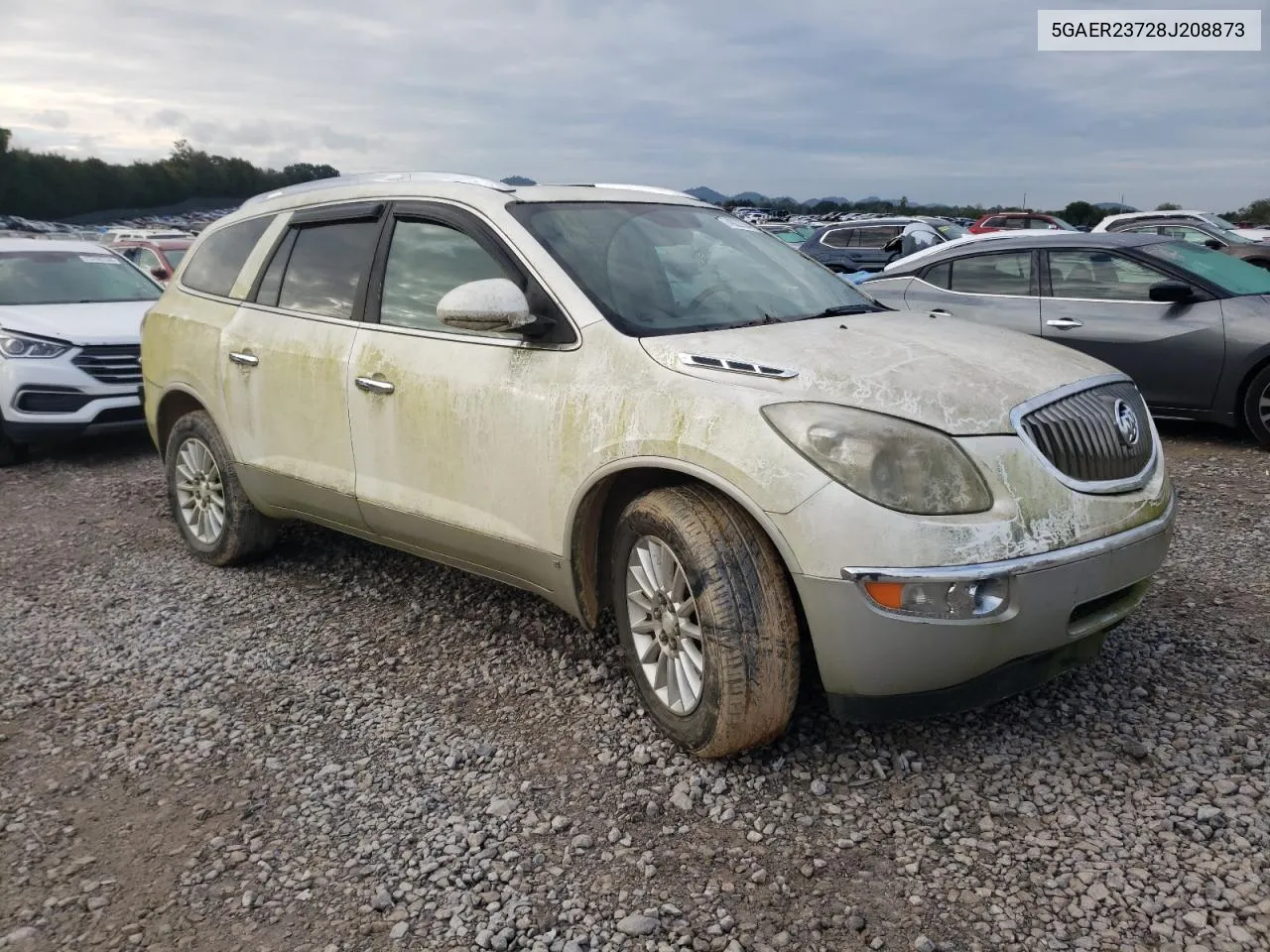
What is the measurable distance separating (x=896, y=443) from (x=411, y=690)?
2047mm

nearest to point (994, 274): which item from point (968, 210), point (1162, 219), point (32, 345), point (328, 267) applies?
point (328, 267)

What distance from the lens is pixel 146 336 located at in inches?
213

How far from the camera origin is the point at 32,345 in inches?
308

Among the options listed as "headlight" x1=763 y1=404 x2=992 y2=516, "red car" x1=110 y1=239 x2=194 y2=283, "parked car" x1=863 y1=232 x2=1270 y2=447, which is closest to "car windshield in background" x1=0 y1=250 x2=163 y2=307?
"red car" x1=110 y1=239 x2=194 y2=283

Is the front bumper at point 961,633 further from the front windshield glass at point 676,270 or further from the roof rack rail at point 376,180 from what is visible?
the roof rack rail at point 376,180

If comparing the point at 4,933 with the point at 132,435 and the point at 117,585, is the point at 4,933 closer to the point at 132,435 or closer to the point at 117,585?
the point at 117,585

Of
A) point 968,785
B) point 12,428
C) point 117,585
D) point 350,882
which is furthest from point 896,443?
point 12,428

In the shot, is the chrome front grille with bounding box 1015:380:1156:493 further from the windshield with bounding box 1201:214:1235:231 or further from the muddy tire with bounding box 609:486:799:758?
the windshield with bounding box 1201:214:1235:231

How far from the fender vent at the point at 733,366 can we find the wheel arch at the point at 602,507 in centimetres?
31

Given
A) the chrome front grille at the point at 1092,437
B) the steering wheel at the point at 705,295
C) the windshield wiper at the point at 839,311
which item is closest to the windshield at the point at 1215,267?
the windshield wiper at the point at 839,311

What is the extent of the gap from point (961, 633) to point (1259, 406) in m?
5.48

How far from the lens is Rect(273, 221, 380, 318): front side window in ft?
13.8

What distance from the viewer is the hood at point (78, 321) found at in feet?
25.8

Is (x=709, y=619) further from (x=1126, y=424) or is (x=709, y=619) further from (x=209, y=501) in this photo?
(x=209, y=501)
